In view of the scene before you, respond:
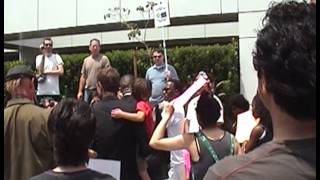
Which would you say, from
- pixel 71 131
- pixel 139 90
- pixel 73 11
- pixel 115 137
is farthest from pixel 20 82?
pixel 73 11

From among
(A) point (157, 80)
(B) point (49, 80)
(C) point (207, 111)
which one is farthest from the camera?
(B) point (49, 80)

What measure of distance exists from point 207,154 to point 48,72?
289 inches

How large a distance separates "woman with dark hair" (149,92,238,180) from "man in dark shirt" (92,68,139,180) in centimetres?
103

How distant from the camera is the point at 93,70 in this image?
37.6 feet

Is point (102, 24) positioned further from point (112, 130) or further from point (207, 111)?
point (207, 111)

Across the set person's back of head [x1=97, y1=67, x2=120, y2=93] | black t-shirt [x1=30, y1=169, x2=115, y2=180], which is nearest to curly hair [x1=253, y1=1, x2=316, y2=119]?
black t-shirt [x1=30, y1=169, x2=115, y2=180]

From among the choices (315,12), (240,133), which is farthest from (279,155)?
(240,133)

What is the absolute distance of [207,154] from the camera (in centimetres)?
464

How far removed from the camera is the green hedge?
13156 mm

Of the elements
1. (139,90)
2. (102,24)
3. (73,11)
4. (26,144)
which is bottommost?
(26,144)

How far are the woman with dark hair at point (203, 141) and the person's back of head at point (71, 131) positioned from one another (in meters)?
1.48

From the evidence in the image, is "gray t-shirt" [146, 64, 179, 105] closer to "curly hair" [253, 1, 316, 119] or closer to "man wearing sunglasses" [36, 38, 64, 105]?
"man wearing sunglasses" [36, 38, 64, 105]

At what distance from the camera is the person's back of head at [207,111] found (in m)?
4.84

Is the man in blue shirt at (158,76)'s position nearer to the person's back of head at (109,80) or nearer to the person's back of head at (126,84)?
the person's back of head at (126,84)
